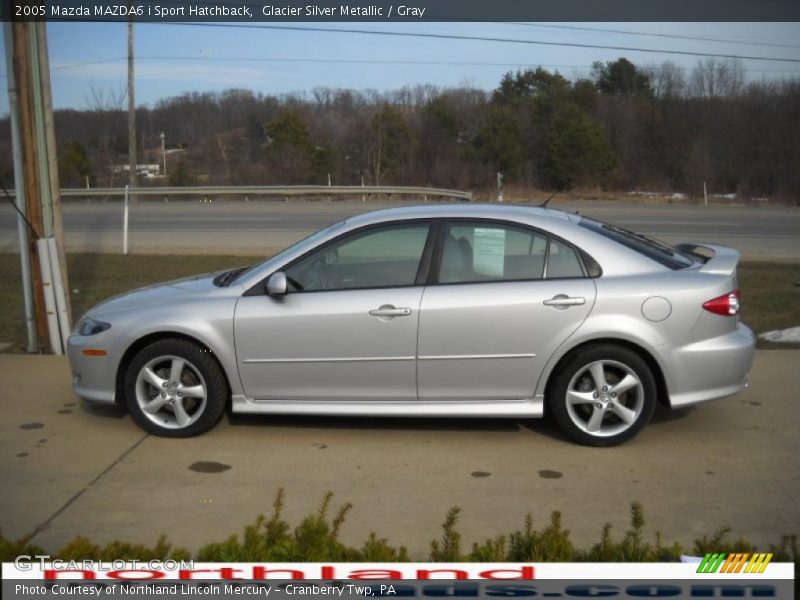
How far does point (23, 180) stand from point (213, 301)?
3.44 metres

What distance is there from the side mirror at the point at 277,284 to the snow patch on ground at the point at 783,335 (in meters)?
5.39

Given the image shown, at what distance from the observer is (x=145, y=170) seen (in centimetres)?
5306

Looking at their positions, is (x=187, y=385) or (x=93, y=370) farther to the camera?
(x=93, y=370)

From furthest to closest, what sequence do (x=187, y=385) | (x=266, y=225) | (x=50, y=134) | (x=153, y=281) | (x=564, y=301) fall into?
1. (x=266, y=225)
2. (x=153, y=281)
3. (x=50, y=134)
4. (x=187, y=385)
5. (x=564, y=301)

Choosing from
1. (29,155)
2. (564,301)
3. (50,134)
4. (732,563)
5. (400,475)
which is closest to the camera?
(732,563)

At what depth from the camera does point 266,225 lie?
24.4 m

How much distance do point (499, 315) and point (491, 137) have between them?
42.7m

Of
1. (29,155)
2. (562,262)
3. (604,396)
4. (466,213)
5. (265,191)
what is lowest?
(604,396)

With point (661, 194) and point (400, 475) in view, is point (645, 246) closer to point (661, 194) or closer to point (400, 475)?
point (400, 475)

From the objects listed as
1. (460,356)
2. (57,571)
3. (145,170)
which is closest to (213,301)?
(460,356)

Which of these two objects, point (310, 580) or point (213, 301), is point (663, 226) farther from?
point (310, 580)

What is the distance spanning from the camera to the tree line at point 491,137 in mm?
46969

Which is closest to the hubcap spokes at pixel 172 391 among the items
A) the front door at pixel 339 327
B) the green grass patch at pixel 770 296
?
the front door at pixel 339 327
